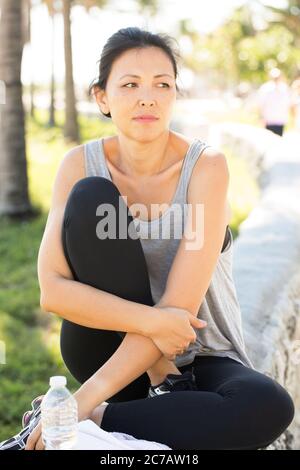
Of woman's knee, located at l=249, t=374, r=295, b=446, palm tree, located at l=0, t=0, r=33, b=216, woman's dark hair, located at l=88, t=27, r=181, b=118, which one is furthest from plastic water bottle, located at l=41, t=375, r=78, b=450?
palm tree, located at l=0, t=0, r=33, b=216

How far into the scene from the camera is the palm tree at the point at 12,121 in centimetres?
749

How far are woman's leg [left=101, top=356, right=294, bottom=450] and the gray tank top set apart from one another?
0.94 ft

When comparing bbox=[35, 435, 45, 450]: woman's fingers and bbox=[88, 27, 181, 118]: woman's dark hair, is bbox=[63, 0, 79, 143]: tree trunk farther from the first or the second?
bbox=[35, 435, 45, 450]: woman's fingers

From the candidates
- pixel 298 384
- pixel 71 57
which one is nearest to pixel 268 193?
pixel 298 384

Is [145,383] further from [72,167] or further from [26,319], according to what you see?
[26,319]

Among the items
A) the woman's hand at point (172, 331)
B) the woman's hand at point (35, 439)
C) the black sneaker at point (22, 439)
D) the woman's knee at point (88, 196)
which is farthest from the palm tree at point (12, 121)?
the woman's hand at point (35, 439)

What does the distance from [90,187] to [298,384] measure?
166cm

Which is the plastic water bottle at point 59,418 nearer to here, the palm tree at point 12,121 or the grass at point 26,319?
the grass at point 26,319

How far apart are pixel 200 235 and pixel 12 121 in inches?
215

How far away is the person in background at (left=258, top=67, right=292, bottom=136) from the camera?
11992 mm

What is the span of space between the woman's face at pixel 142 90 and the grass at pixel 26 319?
4.89 ft

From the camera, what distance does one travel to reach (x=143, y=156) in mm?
2760

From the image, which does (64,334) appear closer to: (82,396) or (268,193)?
(82,396)

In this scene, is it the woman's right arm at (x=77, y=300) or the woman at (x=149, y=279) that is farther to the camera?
the woman's right arm at (x=77, y=300)
